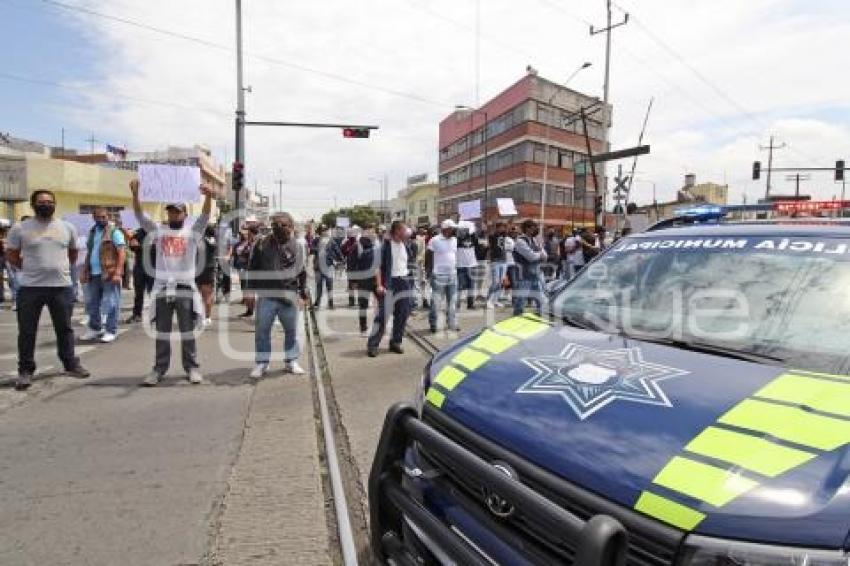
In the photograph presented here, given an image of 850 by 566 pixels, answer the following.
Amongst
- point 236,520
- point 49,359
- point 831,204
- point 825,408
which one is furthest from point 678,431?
point 49,359

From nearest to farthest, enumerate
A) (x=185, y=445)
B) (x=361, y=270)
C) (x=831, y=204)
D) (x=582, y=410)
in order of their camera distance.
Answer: (x=582, y=410) < (x=185, y=445) < (x=831, y=204) < (x=361, y=270)

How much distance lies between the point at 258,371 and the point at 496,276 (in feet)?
21.7

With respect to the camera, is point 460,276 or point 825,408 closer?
point 825,408

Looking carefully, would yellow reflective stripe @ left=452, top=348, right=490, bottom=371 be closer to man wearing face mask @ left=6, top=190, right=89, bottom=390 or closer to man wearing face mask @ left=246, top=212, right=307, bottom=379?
man wearing face mask @ left=246, top=212, right=307, bottom=379

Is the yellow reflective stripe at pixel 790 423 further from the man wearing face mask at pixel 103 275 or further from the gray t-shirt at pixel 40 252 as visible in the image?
the man wearing face mask at pixel 103 275

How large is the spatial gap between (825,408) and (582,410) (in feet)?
2.24

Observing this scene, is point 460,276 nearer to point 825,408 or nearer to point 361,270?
point 361,270

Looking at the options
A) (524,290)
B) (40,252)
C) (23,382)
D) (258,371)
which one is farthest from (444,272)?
(23,382)

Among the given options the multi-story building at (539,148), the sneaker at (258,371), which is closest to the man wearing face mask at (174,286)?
the sneaker at (258,371)

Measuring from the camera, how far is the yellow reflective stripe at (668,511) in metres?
1.53

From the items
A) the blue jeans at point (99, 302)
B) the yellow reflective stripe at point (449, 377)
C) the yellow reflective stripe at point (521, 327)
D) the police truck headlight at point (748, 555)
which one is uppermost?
the yellow reflective stripe at point (521, 327)

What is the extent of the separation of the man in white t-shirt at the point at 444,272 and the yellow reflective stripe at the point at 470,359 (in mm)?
6972

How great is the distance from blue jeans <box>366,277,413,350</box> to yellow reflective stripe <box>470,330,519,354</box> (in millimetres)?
5370

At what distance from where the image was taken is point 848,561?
1367 millimetres
